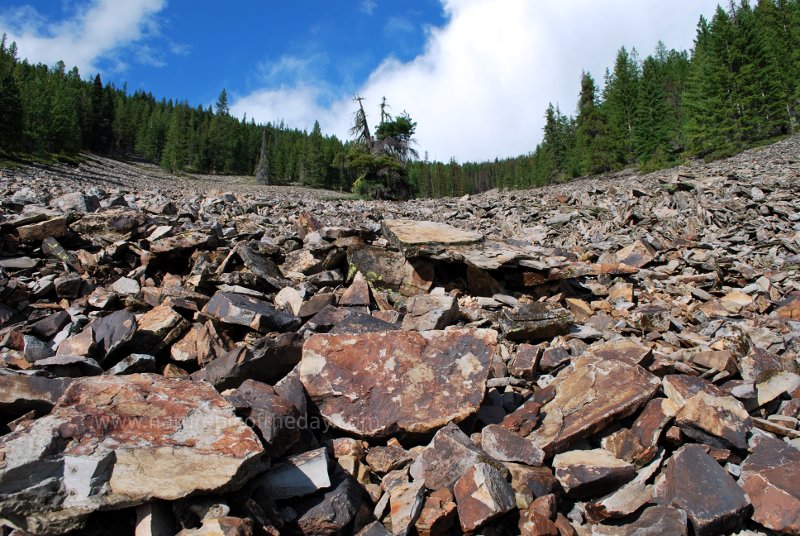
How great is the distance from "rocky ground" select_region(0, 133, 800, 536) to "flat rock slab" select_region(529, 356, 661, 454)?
0.08 feet

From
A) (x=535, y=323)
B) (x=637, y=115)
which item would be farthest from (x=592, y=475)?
(x=637, y=115)

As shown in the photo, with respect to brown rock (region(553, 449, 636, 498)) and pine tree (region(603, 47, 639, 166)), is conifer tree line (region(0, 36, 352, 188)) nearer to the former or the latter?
pine tree (region(603, 47, 639, 166))

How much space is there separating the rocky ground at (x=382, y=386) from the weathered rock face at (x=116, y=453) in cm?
1

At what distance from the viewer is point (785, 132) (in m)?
38.9

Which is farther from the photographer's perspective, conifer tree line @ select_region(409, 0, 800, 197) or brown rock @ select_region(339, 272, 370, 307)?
conifer tree line @ select_region(409, 0, 800, 197)

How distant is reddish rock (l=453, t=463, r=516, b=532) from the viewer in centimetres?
272

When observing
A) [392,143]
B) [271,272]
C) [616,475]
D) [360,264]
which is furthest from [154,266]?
[392,143]

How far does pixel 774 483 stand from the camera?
2914 mm

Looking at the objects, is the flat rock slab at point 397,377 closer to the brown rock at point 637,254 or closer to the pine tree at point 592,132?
the brown rock at point 637,254

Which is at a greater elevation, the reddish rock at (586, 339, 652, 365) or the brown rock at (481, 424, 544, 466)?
the reddish rock at (586, 339, 652, 365)

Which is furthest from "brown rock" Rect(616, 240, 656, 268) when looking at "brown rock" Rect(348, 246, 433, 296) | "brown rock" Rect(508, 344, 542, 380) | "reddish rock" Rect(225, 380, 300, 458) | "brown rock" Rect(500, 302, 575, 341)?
"reddish rock" Rect(225, 380, 300, 458)

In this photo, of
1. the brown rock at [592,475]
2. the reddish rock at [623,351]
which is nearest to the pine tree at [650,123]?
the reddish rock at [623,351]

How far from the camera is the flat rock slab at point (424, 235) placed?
6.71 m

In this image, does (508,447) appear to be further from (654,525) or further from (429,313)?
(429,313)
